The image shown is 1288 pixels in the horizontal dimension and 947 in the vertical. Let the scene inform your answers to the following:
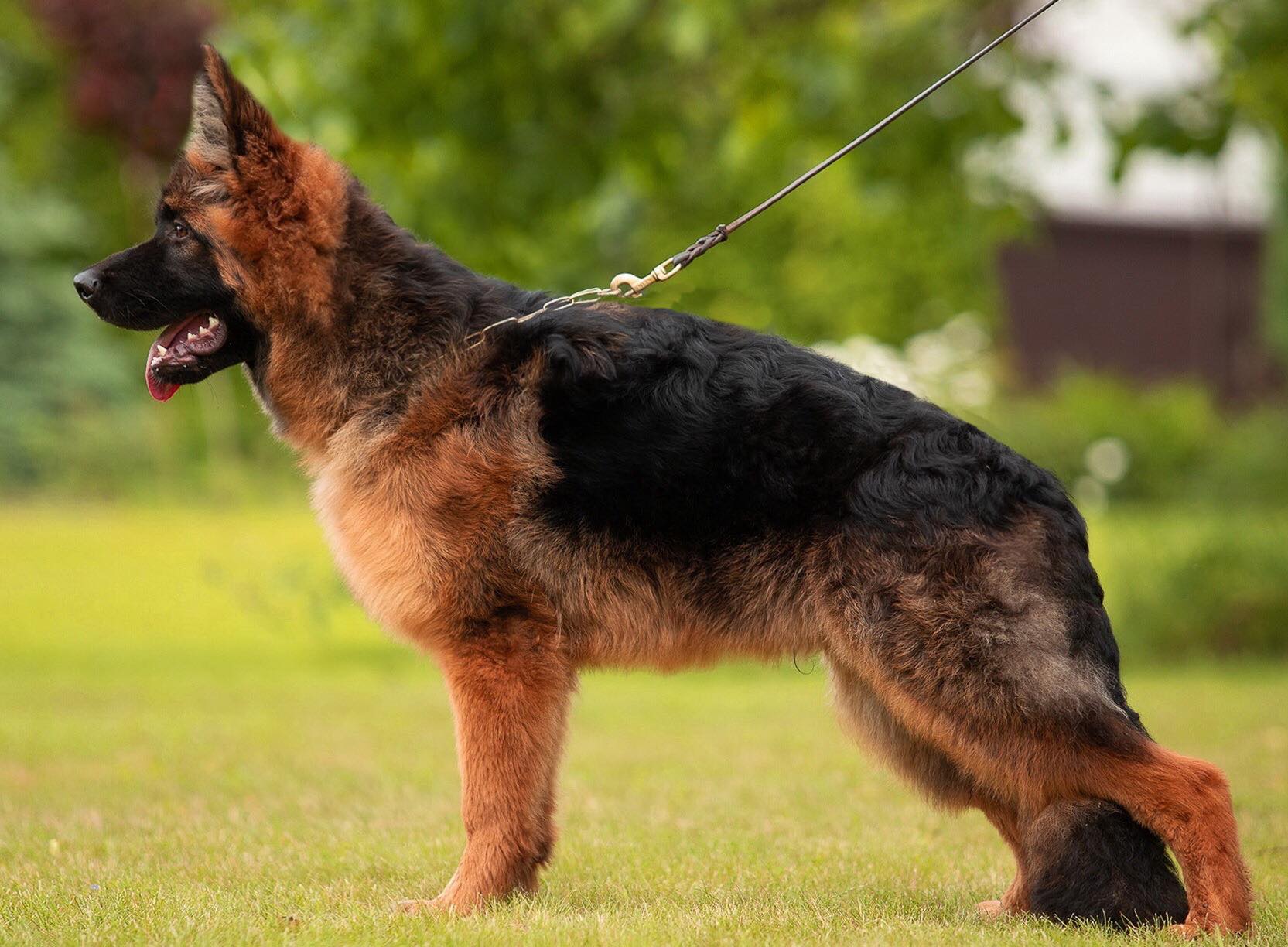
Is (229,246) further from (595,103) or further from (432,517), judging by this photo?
(595,103)

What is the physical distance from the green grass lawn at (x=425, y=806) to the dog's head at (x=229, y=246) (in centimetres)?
188

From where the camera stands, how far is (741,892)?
4.93 metres

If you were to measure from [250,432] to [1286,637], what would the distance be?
57.8 ft

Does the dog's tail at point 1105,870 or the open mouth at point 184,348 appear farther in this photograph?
the open mouth at point 184,348

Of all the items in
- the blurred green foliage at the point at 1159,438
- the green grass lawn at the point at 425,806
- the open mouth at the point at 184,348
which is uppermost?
the blurred green foliage at the point at 1159,438

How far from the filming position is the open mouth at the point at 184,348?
480 centimetres

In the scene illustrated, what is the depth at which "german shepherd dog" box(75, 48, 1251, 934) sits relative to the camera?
4.31m

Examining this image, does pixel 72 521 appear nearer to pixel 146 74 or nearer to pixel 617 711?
pixel 146 74

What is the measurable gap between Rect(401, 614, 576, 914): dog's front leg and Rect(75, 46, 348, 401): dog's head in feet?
4.24

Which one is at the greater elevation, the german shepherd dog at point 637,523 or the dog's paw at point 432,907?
the german shepherd dog at point 637,523

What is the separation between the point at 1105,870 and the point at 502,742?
75.7 inches

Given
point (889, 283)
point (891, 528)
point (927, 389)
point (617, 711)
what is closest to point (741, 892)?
point (891, 528)

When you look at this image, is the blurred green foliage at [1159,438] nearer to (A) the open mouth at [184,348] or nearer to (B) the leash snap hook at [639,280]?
(B) the leash snap hook at [639,280]

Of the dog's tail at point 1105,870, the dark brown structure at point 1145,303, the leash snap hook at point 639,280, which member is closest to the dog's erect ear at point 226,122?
the leash snap hook at point 639,280
